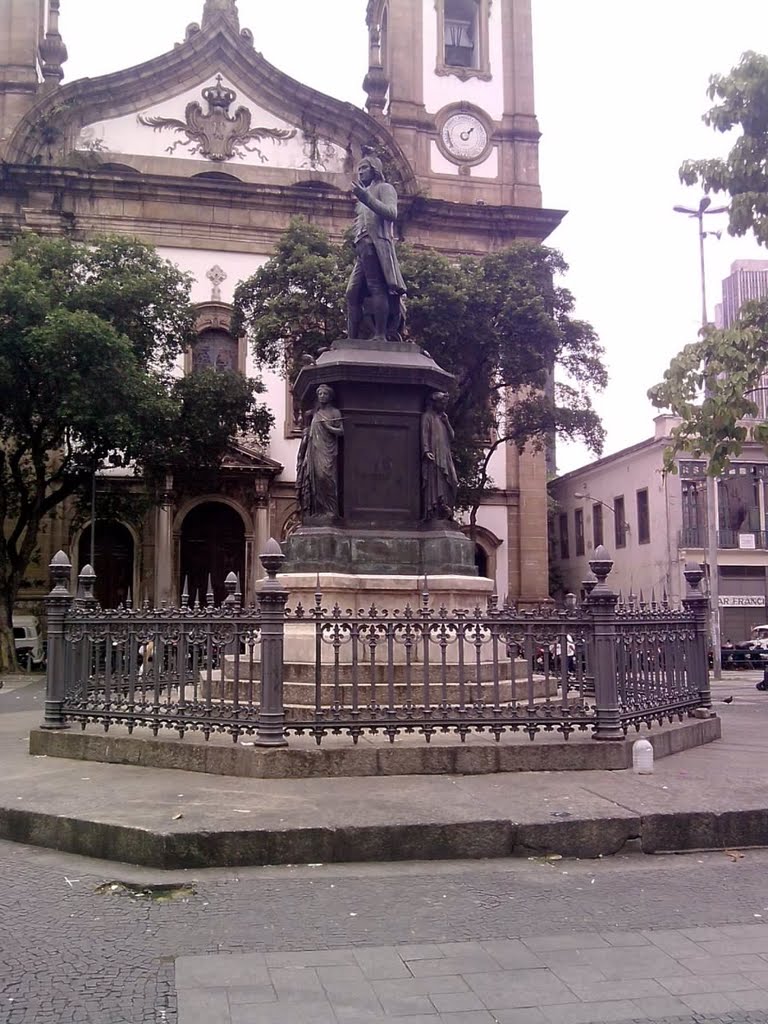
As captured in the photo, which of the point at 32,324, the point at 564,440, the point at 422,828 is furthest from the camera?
the point at 564,440

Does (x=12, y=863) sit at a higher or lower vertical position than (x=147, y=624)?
lower

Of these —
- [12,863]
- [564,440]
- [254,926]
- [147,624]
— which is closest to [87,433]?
[564,440]

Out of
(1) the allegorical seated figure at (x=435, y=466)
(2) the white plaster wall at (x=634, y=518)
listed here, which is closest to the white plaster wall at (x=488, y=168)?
(2) the white plaster wall at (x=634, y=518)

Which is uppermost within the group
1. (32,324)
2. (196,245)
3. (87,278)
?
(196,245)

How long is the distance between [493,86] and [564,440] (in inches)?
615

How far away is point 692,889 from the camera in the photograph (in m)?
4.97

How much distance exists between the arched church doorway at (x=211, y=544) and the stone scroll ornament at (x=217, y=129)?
11190 mm

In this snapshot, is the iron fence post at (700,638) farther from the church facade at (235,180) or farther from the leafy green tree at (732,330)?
the church facade at (235,180)

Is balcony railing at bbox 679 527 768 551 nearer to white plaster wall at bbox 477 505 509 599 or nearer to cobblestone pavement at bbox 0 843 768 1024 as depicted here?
white plaster wall at bbox 477 505 509 599

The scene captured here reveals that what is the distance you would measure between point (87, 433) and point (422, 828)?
61.7 ft

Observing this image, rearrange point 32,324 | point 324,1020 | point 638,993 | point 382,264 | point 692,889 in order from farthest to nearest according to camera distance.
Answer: point 32,324 → point 382,264 → point 692,889 → point 638,993 → point 324,1020

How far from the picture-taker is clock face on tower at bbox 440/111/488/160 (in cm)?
3306

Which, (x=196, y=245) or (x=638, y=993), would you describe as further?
(x=196, y=245)

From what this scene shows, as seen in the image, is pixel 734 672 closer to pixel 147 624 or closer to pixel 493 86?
pixel 493 86
